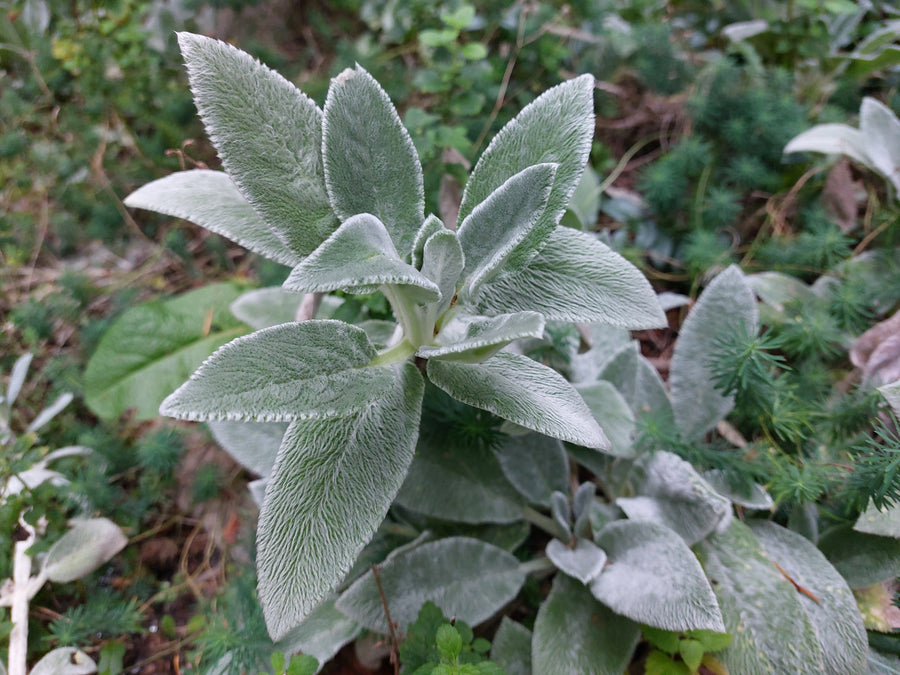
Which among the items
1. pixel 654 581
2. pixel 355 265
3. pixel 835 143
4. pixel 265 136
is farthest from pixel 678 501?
pixel 835 143

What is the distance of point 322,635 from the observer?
0.93m

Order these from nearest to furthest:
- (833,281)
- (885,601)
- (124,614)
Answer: (885,601), (124,614), (833,281)

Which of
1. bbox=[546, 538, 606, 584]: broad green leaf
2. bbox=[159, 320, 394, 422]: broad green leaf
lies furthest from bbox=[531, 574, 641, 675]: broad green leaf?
bbox=[159, 320, 394, 422]: broad green leaf

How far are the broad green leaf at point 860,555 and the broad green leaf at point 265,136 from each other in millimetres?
948

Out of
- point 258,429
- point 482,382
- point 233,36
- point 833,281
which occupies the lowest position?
point 258,429

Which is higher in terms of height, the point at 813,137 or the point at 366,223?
the point at 366,223

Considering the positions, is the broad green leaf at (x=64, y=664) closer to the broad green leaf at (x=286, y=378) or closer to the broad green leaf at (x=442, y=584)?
the broad green leaf at (x=442, y=584)

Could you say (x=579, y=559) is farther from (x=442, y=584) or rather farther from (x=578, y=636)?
(x=442, y=584)

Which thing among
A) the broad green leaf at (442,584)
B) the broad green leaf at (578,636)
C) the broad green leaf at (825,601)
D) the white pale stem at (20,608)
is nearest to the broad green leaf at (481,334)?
the broad green leaf at (442,584)

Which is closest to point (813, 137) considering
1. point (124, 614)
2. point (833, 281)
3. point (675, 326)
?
point (833, 281)

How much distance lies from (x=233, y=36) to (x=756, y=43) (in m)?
1.61

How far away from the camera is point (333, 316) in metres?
1.06

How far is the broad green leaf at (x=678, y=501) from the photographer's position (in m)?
0.88

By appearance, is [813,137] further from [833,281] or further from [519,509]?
[519,509]
